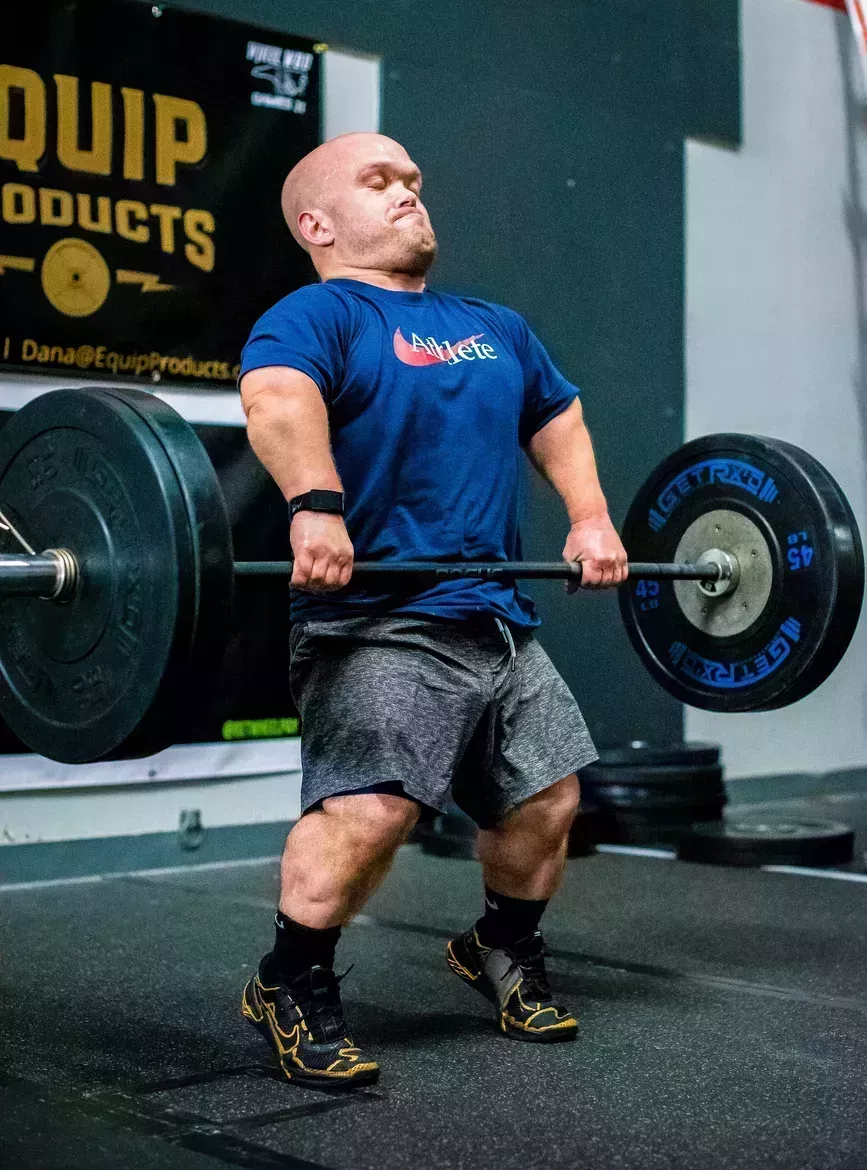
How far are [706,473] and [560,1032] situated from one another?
0.94 m

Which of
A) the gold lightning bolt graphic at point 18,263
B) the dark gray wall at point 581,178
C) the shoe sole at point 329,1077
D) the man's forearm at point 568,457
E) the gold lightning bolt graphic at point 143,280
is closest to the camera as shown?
the shoe sole at point 329,1077

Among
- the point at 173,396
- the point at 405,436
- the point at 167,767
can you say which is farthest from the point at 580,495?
the point at 167,767

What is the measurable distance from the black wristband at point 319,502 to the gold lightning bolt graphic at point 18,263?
1.63 meters

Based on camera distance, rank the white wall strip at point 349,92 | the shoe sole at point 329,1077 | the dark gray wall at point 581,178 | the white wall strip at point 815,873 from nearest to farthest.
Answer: the shoe sole at point 329,1077 < the white wall strip at point 815,873 < the white wall strip at point 349,92 < the dark gray wall at point 581,178

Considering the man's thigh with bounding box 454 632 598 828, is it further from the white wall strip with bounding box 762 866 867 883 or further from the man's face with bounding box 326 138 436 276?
the white wall strip with bounding box 762 866 867 883

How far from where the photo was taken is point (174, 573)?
1.68m

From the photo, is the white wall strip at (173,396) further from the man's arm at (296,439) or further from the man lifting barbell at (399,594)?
the man's arm at (296,439)

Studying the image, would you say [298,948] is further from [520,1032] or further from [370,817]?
[520,1032]

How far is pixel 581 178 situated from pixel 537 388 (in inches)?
86.0

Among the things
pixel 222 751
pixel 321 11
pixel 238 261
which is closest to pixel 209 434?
pixel 238 261

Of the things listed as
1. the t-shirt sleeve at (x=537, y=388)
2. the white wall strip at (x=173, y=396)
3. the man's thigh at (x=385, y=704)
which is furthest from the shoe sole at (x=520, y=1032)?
the white wall strip at (x=173, y=396)

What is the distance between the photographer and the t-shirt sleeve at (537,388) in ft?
7.36

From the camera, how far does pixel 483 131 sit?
4004 millimetres

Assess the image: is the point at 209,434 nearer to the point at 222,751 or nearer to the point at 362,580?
the point at 222,751
